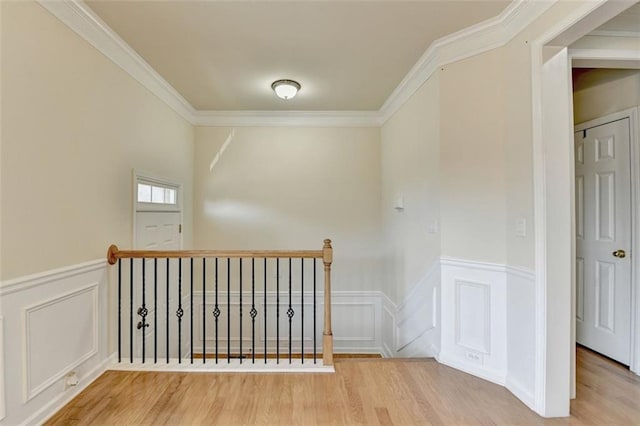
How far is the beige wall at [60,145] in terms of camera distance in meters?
1.68

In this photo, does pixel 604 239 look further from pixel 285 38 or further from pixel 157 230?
pixel 157 230

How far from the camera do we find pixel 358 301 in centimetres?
430

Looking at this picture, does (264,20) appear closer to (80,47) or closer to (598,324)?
(80,47)

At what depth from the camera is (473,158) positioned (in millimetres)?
2479

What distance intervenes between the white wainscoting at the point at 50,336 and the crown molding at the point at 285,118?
2.45 meters

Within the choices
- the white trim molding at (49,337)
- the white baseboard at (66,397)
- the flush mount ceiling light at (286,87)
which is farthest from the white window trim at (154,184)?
the flush mount ceiling light at (286,87)

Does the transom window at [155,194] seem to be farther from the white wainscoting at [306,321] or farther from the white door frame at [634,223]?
the white door frame at [634,223]

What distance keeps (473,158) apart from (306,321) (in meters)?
2.96

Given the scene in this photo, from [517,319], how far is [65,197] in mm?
3087

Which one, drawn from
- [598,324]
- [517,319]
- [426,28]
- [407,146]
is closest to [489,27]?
[426,28]

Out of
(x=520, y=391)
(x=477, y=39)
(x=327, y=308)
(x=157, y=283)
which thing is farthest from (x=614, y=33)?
(x=157, y=283)

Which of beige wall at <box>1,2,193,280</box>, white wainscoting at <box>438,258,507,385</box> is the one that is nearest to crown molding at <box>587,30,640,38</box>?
white wainscoting at <box>438,258,507,385</box>

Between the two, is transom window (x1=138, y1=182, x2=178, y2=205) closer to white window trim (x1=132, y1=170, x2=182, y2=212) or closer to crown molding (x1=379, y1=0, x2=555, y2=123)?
white window trim (x1=132, y1=170, x2=182, y2=212)

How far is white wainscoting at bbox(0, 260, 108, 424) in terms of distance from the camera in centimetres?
168
